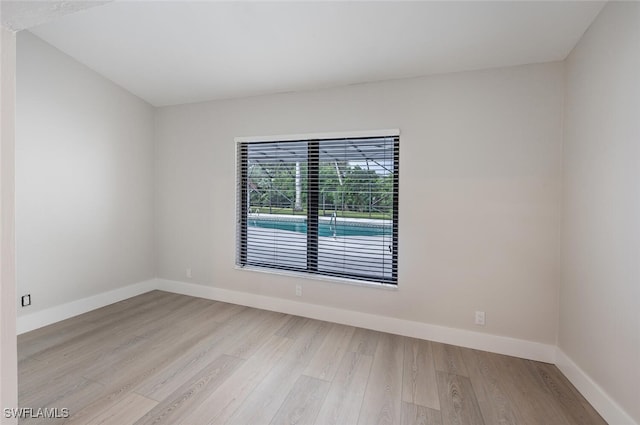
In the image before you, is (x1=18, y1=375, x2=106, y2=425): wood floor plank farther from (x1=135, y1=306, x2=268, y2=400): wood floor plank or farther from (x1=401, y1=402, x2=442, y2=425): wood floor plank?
(x1=401, y1=402, x2=442, y2=425): wood floor plank

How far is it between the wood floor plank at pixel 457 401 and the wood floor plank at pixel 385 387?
0.28 metres

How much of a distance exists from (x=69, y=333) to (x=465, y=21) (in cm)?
430

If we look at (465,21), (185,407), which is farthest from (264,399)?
(465,21)

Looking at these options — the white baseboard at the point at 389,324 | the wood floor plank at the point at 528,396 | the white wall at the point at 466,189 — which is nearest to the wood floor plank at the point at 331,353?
the white baseboard at the point at 389,324

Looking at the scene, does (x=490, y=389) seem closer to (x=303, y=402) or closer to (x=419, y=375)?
(x=419, y=375)

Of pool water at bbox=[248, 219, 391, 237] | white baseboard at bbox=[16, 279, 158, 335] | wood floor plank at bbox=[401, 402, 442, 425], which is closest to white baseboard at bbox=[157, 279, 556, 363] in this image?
white baseboard at bbox=[16, 279, 158, 335]

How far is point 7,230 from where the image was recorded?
1.31 meters

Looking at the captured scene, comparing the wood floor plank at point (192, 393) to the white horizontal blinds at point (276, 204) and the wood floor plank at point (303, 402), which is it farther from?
the white horizontal blinds at point (276, 204)

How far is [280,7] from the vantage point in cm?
210

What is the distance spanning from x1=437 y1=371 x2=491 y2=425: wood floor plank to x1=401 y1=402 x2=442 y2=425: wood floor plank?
0.15 ft

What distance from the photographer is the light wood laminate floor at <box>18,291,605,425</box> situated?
69.9 inches

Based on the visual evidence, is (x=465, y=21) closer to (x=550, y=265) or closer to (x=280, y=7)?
(x=280, y=7)

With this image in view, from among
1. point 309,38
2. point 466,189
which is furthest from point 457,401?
point 309,38

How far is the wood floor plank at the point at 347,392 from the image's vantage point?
1.75m
